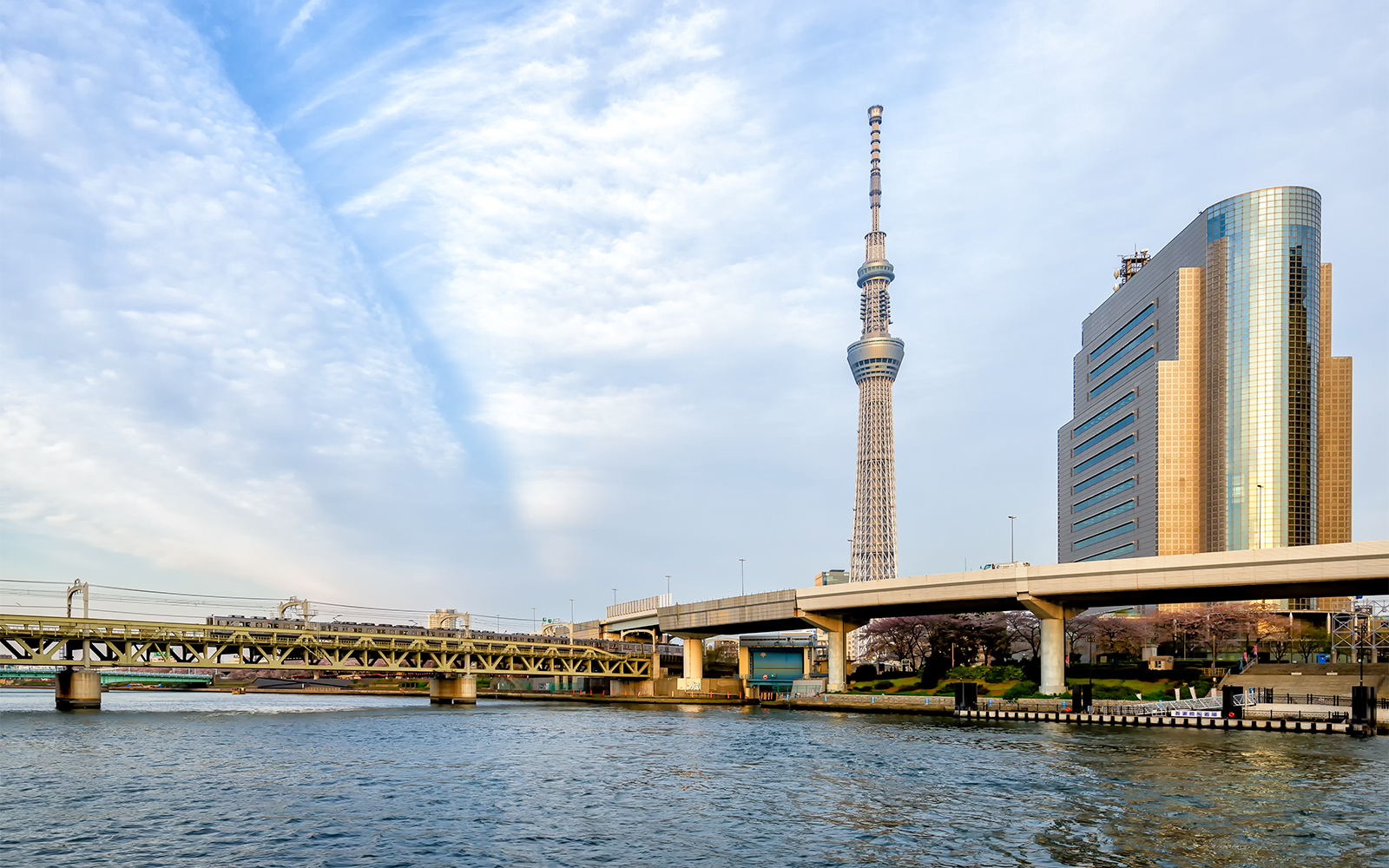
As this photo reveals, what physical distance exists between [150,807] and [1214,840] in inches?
1615

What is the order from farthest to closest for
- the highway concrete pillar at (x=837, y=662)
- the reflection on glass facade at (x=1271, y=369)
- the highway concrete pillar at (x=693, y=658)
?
the highway concrete pillar at (x=693, y=658) < the reflection on glass facade at (x=1271, y=369) < the highway concrete pillar at (x=837, y=662)

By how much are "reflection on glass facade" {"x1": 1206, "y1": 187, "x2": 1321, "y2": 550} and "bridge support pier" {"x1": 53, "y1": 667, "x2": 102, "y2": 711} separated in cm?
16123

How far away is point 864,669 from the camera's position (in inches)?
6043

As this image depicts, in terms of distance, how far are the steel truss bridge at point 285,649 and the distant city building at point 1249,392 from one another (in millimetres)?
96719

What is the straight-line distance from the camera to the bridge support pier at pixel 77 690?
11238cm

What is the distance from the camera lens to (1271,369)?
547 ft

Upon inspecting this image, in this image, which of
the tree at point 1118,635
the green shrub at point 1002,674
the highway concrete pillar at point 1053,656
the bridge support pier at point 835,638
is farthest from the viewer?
the tree at point 1118,635

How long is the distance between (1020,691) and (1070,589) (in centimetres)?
1299

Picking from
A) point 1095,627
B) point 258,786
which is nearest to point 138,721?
point 258,786

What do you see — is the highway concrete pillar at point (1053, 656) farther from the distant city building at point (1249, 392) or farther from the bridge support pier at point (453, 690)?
the bridge support pier at point (453, 690)

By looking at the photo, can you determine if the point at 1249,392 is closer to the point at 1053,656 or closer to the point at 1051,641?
the point at 1051,641

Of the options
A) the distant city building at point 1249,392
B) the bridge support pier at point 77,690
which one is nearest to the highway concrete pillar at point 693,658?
the distant city building at point 1249,392

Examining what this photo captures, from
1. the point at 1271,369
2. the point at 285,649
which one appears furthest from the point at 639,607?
the point at 1271,369

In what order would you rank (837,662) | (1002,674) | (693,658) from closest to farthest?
1. (1002,674)
2. (837,662)
3. (693,658)
